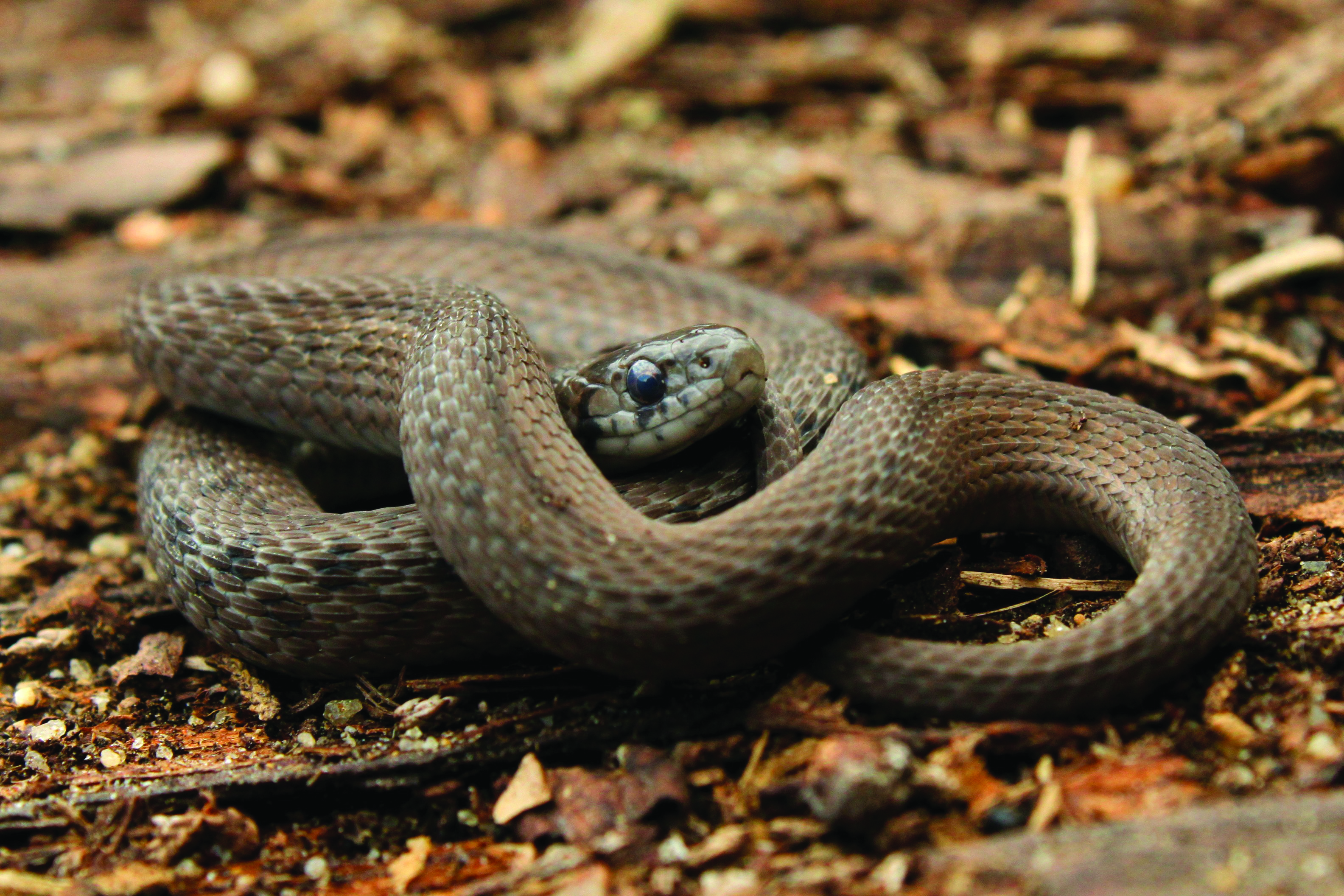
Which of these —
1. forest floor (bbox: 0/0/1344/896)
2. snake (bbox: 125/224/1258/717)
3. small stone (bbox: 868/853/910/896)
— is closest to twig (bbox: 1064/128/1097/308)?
forest floor (bbox: 0/0/1344/896)

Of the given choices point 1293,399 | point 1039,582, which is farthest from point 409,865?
point 1293,399

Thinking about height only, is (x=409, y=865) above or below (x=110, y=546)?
below

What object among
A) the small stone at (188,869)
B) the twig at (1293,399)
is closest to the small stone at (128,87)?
the small stone at (188,869)

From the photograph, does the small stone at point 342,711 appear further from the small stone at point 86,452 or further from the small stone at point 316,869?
the small stone at point 86,452

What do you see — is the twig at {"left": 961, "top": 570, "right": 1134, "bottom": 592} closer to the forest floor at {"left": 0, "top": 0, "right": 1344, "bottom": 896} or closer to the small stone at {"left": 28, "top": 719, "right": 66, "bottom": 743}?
the forest floor at {"left": 0, "top": 0, "right": 1344, "bottom": 896}

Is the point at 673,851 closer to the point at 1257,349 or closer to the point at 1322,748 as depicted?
the point at 1322,748

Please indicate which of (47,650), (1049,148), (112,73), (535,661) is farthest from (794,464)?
(112,73)
